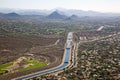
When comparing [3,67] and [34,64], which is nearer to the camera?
[3,67]

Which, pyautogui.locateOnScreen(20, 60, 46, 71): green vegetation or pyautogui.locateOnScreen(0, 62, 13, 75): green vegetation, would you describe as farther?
pyautogui.locateOnScreen(20, 60, 46, 71): green vegetation

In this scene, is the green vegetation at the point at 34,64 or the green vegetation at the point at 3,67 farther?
the green vegetation at the point at 34,64

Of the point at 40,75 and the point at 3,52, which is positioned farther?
the point at 3,52

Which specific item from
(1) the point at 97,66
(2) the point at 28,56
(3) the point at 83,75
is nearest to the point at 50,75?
(3) the point at 83,75

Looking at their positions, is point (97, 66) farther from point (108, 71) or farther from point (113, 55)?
point (113, 55)

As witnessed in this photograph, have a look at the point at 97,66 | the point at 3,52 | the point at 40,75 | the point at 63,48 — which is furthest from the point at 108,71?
the point at 3,52

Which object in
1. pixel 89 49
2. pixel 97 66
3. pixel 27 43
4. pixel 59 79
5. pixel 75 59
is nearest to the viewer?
pixel 59 79

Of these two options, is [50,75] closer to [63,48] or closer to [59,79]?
[59,79]

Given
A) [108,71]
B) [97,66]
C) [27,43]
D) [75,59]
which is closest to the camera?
[108,71]

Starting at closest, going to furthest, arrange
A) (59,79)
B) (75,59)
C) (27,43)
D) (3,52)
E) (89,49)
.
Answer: (59,79) → (75,59) → (3,52) → (89,49) → (27,43)
